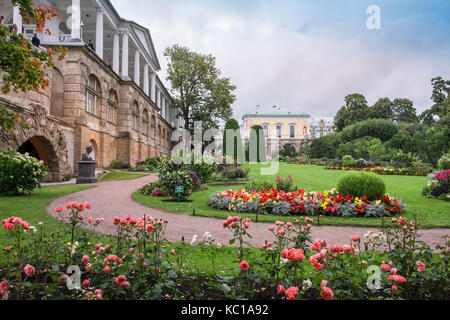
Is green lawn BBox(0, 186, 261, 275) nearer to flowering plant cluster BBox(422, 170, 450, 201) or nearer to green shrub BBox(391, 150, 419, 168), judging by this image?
flowering plant cluster BBox(422, 170, 450, 201)

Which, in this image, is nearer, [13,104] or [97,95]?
[13,104]

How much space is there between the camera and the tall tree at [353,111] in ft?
188

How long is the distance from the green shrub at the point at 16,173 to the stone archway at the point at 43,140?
164 centimetres

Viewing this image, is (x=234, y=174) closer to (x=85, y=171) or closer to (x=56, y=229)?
(x=85, y=171)

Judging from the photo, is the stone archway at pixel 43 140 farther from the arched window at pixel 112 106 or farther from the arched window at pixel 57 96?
the arched window at pixel 112 106

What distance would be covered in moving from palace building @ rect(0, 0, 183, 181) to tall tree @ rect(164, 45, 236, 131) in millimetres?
9412

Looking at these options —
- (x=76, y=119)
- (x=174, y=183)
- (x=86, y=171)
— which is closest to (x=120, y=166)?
(x=76, y=119)

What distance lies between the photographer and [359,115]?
2263 inches

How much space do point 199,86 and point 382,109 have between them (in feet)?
120

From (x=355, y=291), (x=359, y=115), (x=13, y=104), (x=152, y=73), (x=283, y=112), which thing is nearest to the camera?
(x=355, y=291)

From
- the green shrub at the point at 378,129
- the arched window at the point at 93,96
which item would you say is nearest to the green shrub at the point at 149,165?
the arched window at the point at 93,96

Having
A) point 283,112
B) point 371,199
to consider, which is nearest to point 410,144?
point 371,199
